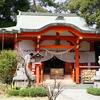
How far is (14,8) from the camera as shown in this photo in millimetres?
23297

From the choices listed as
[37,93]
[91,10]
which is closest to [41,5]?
[91,10]

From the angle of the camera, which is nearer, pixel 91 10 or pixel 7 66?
pixel 7 66

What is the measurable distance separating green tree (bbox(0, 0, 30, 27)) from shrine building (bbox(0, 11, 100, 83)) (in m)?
7.27

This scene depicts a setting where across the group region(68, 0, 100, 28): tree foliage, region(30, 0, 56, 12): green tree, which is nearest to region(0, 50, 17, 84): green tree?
region(68, 0, 100, 28): tree foliage

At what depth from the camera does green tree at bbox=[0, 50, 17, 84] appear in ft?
37.3

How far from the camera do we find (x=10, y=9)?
23.3 m

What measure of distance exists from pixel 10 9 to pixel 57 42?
12689 millimetres

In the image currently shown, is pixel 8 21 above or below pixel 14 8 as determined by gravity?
below

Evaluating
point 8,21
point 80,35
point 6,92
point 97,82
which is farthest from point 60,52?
point 8,21

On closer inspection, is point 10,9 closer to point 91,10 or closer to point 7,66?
point 91,10

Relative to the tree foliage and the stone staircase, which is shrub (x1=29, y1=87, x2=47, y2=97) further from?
the tree foliage

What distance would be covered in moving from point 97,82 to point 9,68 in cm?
601

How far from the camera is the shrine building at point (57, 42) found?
40.2ft

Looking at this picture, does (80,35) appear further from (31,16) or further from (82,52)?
(31,16)
